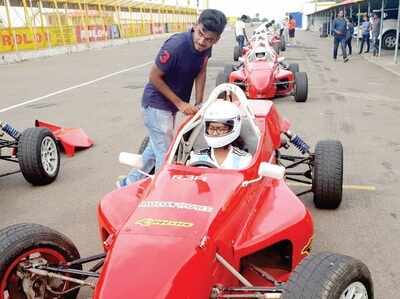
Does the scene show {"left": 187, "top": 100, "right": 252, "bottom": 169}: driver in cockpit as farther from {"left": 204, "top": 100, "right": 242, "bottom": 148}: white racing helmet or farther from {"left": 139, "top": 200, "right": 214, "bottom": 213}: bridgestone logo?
{"left": 139, "top": 200, "right": 214, "bottom": 213}: bridgestone logo

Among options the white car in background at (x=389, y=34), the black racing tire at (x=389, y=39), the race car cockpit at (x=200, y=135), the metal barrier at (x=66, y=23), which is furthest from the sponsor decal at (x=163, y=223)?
the black racing tire at (x=389, y=39)

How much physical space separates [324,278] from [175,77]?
2.39 meters

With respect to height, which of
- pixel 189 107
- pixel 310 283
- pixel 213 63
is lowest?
pixel 213 63

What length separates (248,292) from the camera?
3020 millimetres


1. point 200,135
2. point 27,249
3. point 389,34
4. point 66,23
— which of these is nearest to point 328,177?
point 200,135

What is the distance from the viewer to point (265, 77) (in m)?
11.3

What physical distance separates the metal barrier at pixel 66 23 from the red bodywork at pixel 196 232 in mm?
23420

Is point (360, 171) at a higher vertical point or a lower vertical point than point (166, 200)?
lower

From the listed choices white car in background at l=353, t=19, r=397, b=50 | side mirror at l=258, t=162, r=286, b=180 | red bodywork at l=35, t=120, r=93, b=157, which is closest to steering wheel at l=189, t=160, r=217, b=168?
side mirror at l=258, t=162, r=286, b=180

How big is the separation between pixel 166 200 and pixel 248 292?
76 cm

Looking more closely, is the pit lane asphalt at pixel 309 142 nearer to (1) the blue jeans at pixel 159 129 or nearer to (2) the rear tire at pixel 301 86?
(2) the rear tire at pixel 301 86

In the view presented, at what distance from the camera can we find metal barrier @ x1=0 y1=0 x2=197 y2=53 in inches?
1064

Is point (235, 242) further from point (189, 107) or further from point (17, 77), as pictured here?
point (17, 77)

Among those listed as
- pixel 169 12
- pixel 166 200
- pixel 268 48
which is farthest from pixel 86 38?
pixel 169 12
